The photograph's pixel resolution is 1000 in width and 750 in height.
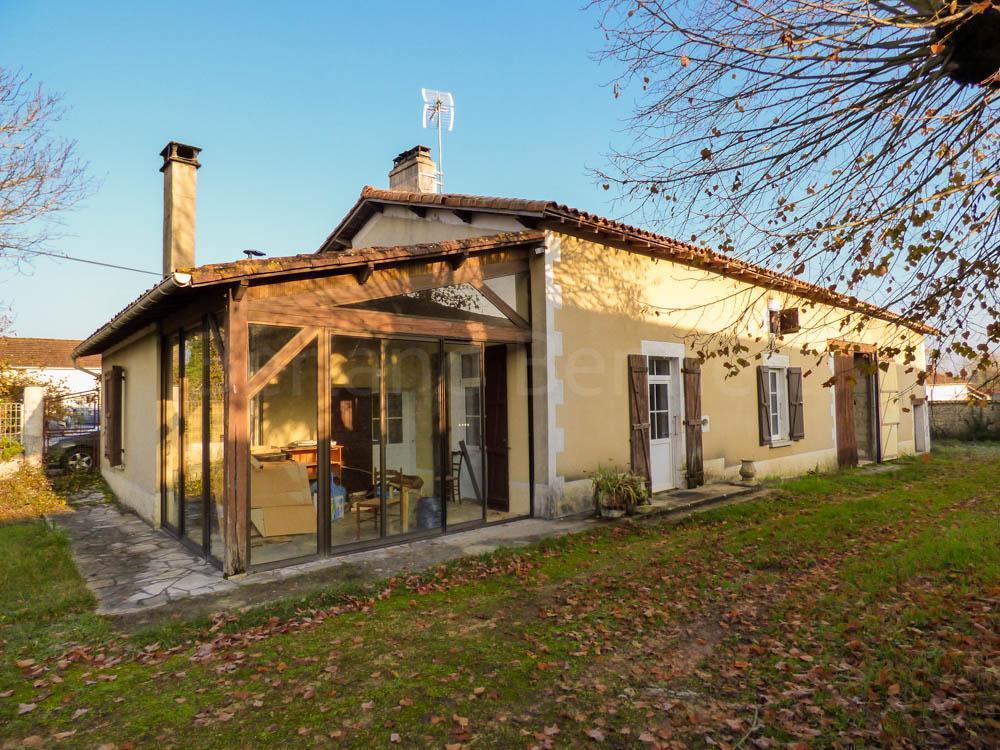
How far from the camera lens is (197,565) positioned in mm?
5418

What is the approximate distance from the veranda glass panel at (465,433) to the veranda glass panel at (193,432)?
2734 millimetres

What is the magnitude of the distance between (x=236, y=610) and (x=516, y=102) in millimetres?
5701

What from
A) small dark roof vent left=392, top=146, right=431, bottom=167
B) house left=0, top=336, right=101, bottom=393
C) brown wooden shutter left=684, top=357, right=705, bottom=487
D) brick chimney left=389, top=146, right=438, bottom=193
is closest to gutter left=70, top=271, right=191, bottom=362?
brick chimney left=389, top=146, right=438, bottom=193

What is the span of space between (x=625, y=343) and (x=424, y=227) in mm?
3678

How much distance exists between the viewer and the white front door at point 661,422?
8.70 m

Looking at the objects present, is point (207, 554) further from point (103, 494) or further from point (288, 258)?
point (103, 494)

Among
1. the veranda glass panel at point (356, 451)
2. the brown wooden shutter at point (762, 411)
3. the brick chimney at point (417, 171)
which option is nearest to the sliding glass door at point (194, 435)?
the veranda glass panel at point (356, 451)

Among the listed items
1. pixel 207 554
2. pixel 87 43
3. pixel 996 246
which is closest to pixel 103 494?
pixel 207 554

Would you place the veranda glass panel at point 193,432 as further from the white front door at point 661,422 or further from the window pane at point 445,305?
the white front door at point 661,422

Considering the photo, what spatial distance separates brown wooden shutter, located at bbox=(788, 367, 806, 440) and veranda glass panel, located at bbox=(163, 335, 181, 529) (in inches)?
414

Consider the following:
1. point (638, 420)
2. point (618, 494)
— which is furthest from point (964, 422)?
point (618, 494)

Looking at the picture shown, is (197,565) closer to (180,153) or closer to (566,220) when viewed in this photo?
(180,153)

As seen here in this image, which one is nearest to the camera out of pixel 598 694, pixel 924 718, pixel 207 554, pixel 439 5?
pixel 924 718

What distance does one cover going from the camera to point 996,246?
3.35 metres
